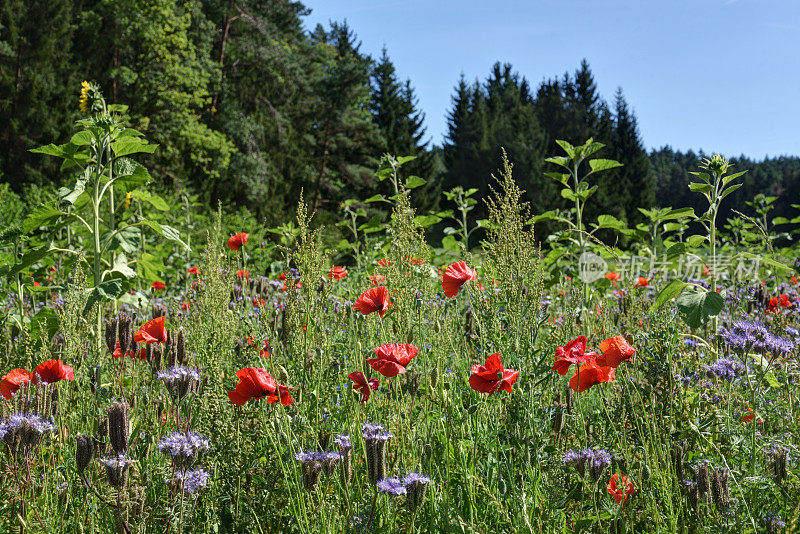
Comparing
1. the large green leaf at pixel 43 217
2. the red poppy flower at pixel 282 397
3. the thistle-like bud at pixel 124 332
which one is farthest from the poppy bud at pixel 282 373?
the large green leaf at pixel 43 217

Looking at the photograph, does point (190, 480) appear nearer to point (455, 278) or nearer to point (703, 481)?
point (455, 278)

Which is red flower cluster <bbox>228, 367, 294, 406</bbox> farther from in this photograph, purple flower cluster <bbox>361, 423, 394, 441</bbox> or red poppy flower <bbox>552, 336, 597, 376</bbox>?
red poppy flower <bbox>552, 336, 597, 376</bbox>

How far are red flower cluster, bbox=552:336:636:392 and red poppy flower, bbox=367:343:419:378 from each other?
48 centimetres

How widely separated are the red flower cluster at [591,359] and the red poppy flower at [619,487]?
0.31 meters

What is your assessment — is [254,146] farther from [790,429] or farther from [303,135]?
[790,429]

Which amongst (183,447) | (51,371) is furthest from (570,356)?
(51,371)

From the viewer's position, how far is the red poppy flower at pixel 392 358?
1734mm

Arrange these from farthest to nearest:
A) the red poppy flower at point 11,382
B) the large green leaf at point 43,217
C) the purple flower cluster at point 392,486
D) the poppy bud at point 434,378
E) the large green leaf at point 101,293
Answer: the large green leaf at point 43,217 < the large green leaf at point 101,293 < the poppy bud at point 434,378 < the red poppy flower at point 11,382 < the purple flower cluster at point 392,486

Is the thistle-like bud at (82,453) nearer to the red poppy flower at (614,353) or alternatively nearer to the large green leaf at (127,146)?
the red poppy flower at (614,353)

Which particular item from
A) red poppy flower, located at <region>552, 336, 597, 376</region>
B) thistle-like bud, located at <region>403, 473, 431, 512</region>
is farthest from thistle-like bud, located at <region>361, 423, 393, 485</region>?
red poppy flower, located at <region>552, 336, 597, 376</region>

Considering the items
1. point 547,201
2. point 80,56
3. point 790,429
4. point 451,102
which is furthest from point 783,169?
point 790,429

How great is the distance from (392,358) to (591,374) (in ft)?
2.20

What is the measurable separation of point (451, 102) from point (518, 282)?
5226cm

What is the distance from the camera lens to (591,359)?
1839 mm
